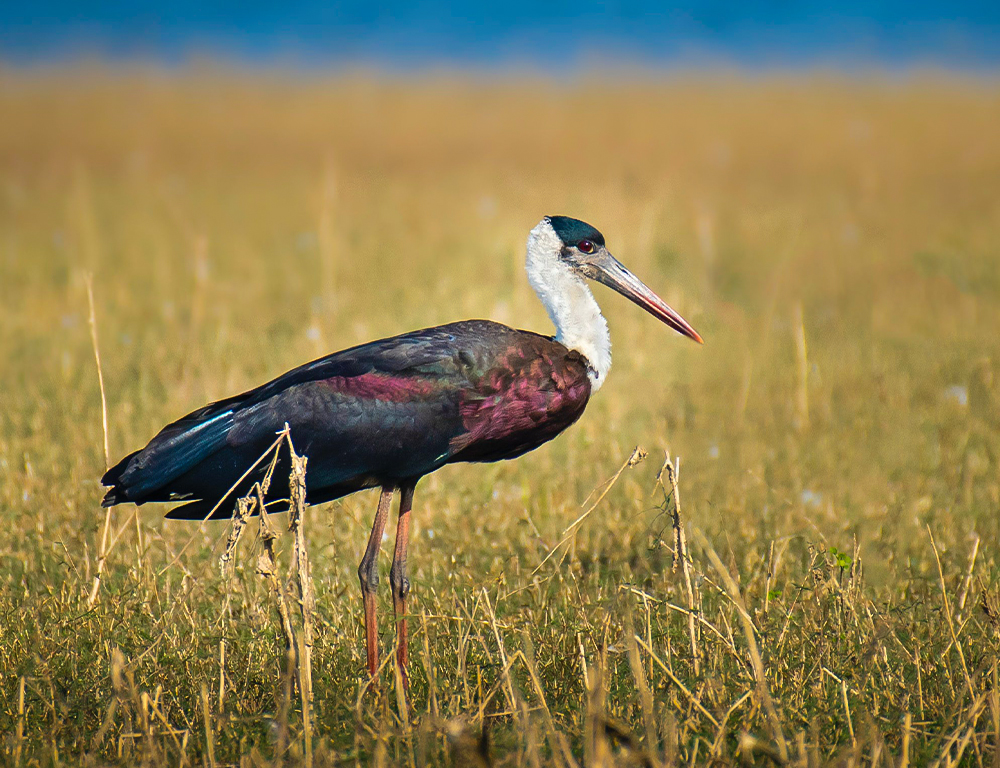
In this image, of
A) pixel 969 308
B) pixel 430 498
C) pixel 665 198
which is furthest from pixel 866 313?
pixel 430 498

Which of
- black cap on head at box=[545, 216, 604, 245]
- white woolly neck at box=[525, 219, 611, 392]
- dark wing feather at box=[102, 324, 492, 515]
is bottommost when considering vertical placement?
dark wing feather at box=[102, 324, 492, 515]

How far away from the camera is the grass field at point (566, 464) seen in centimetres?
273

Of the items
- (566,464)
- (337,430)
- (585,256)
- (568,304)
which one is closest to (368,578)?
(337,430)

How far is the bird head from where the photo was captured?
3.94 m

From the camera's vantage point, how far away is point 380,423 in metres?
3.38

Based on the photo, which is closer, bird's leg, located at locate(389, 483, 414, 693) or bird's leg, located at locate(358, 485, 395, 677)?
bird's leg, located at locate(358, 485, 395, 677)

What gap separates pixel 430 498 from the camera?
15.5 ft

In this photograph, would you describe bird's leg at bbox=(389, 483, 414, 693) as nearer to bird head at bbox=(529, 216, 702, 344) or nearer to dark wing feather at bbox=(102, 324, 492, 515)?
dark wing feather at bbox=(102, 324, 492, 515)

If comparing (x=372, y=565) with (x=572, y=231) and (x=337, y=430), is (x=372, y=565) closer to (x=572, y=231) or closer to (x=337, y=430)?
(x=337, y=430)

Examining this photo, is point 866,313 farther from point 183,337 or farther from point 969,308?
point 183,337

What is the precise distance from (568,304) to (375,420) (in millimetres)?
831

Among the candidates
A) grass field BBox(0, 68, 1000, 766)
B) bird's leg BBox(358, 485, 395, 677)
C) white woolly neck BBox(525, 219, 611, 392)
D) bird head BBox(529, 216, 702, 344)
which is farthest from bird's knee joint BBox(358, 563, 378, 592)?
bird head BBox(529, 216, 702, 344)

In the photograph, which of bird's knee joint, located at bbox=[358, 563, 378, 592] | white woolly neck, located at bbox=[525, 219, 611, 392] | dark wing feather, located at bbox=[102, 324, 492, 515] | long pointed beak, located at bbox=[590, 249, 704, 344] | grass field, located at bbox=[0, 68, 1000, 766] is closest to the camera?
grass field, located at bbox=[0, 68, 1000, 766]

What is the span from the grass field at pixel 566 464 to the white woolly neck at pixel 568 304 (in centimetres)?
74
